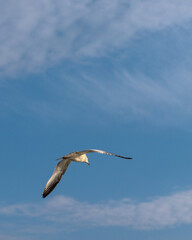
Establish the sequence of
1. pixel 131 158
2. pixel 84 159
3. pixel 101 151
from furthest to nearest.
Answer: pixel 84 159 → pixel 101 151 → pixel 131 158

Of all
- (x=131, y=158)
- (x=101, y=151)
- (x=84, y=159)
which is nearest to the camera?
(x=131, y=158)

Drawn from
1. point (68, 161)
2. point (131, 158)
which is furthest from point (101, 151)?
point (68, 161)

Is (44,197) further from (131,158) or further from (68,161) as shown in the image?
(131,158)

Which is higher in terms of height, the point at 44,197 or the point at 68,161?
the point at 68,161

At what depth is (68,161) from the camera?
4962 cm

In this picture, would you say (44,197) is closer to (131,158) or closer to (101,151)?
(101,151)

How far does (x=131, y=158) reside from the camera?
38125 mm

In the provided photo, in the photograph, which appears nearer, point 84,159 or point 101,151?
point 101,151

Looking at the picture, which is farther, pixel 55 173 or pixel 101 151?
pixel 55 173

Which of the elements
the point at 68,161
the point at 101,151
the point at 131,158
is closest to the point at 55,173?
the point at 68,161

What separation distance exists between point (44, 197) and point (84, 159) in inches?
241

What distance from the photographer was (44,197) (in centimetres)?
4772

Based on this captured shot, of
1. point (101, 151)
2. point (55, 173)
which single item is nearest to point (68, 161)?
point (55, 173)

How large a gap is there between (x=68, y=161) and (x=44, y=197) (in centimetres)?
493
